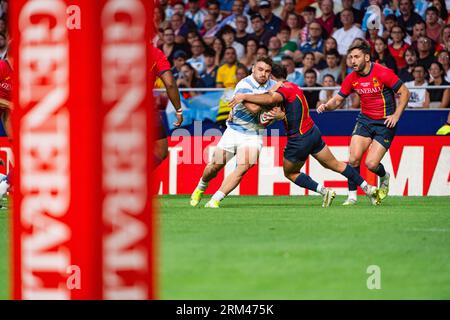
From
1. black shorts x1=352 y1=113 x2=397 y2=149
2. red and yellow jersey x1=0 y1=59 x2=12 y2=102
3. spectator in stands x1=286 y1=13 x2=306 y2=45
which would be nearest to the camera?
red and yellow jersey x1=0 y1=59 x2=12 y2=102

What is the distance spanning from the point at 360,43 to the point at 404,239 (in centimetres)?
580

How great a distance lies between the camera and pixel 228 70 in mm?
18516

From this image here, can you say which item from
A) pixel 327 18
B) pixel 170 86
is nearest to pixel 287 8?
pixel 327 18

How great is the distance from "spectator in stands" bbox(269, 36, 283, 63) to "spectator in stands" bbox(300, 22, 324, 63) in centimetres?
46

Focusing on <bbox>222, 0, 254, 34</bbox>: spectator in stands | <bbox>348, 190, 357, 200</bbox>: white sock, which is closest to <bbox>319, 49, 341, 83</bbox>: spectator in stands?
<bbox>222, 0, 254, 34</bbox>: spectator in stands

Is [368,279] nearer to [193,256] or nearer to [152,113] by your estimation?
[193,256]

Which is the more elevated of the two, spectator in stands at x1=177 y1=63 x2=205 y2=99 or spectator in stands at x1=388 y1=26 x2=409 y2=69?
spectator in stands at x1=388 y1=26 x2=409 y2=69

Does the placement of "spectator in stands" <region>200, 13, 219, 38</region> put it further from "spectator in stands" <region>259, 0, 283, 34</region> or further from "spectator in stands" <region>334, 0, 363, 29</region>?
"spectator in stands" <region>334, 0, 363, 29</region>

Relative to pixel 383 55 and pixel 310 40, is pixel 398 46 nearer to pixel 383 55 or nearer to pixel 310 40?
pixel 383 55

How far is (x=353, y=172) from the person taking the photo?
13.6 meters

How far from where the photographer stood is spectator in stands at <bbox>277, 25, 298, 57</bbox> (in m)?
18.8

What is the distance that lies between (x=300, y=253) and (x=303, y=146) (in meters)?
5.68

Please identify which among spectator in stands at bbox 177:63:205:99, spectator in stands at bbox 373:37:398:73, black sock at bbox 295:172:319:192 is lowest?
black sock at bbox 295:172:319:192
